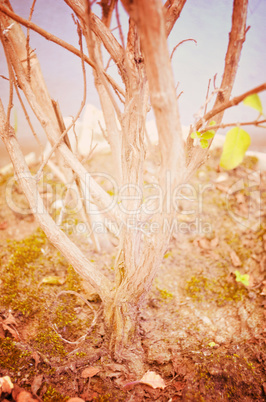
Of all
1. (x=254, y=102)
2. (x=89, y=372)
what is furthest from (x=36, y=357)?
(x=254, y=102)

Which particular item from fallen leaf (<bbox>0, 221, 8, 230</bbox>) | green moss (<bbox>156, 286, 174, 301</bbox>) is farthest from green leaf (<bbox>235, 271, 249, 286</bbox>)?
fallen leaf (<bbox>0, 221, 8, 230</bbox>)

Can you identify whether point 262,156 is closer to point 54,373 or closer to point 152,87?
point 152,87

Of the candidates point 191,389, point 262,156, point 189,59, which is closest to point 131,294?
point 191,389

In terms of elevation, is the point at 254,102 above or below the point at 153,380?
above

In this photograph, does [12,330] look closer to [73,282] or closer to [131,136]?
[73,282]

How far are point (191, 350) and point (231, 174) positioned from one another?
165 centimetres

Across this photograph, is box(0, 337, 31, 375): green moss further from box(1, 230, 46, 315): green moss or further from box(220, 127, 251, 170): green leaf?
box(220, 127, 251, 170): green leaf

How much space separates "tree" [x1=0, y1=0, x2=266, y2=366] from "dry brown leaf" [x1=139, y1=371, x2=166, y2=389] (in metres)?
0.15

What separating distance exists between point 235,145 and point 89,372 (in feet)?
3.54

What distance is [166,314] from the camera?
1.30 metres

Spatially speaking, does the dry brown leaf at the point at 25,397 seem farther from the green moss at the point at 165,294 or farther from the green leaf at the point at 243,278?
the green leaf at the point at 243,278

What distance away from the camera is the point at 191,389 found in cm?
91

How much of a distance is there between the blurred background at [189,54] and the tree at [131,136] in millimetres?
289

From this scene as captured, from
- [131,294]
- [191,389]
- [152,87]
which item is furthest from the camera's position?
[131,294]
